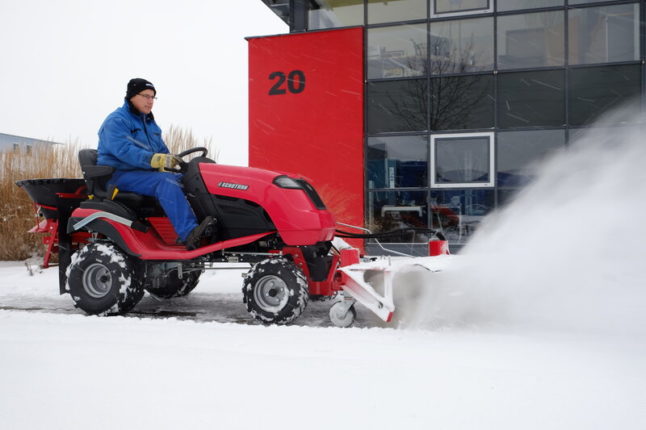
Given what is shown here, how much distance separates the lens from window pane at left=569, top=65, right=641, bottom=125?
9.23m

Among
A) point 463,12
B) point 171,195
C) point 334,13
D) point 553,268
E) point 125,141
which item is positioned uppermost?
point 334,13

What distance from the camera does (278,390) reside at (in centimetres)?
247

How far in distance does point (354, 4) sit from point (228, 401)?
373 inches

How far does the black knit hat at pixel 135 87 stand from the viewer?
15.2ft

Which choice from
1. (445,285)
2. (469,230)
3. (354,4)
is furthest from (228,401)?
(354,4)

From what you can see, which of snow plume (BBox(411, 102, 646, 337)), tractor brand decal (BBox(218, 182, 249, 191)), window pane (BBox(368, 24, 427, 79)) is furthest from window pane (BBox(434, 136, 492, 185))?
tractor brand decal (BBox(218, 182, 249, 191))

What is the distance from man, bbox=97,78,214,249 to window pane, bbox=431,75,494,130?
6.22m

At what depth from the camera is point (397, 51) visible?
1021 centimetres

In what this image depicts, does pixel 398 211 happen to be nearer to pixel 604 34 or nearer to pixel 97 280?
pixel 604 34

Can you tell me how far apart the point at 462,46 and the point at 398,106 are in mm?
1515

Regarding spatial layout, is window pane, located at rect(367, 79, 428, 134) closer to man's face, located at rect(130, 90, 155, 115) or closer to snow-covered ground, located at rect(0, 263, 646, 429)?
man's face, located at rect(130, 90, 155, 115)

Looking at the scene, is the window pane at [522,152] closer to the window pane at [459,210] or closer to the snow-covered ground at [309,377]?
the window pane at [459,210]

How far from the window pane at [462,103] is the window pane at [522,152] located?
19.5 inches

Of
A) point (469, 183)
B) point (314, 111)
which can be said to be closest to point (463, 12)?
point (469, 183)
